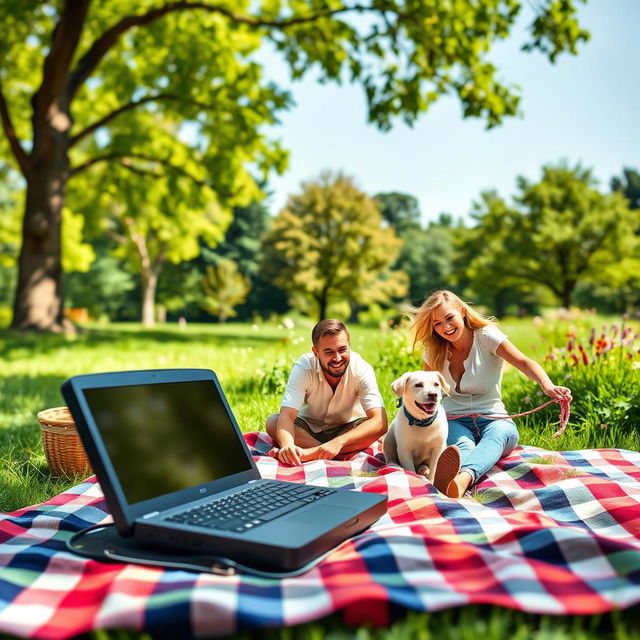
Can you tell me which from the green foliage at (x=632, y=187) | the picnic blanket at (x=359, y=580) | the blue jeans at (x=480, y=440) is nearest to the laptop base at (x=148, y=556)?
the picnic blanket at (x=359, y=580)

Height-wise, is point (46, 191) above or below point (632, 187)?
below

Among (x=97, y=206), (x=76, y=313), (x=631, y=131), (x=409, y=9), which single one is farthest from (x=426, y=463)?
(x=631, y=131)

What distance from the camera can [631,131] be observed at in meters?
44.2

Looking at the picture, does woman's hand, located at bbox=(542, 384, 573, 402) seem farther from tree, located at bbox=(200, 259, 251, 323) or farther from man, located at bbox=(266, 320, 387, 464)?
tree, located at bbox=(200, 259, 251, 323)

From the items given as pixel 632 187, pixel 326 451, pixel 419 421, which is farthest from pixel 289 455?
pixel 632 187

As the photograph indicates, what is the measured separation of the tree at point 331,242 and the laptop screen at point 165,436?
25003mm

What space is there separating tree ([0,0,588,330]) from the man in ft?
22.6

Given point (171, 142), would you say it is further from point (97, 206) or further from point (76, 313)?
point (76, 313)

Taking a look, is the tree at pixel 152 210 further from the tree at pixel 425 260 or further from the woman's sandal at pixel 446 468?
the tree at pixel 425 260

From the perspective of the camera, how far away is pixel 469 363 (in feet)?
14.0

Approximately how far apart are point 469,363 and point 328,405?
38.7 inches

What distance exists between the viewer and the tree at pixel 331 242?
28391 mm

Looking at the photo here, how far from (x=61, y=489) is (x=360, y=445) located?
1.82 metres

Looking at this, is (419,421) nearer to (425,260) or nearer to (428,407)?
(428,407)
